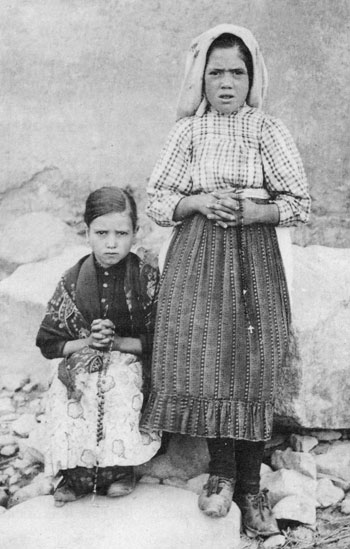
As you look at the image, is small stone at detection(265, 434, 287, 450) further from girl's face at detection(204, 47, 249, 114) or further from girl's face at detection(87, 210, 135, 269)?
girl's face at detection(204, 47, 249, 114)

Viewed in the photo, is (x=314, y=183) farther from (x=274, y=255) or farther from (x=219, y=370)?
(x=219, y=370)

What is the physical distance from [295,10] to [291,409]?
2.46 meters

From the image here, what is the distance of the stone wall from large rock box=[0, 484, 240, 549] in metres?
2.13

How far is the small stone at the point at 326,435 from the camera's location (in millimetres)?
3148

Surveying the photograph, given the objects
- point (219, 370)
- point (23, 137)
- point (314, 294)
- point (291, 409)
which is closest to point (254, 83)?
point (314, 294)

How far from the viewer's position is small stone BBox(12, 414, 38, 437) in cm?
337

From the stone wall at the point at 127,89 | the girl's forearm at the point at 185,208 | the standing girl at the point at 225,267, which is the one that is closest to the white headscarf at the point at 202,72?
the standing girl at the point at 225,267

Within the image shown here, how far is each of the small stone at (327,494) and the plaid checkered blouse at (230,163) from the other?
1103 mm

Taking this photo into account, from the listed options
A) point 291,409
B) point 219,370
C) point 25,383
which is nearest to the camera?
point 219,370

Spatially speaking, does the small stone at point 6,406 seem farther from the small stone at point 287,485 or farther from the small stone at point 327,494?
the small stone at point 327,494

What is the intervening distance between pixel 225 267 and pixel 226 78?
2.48 ft

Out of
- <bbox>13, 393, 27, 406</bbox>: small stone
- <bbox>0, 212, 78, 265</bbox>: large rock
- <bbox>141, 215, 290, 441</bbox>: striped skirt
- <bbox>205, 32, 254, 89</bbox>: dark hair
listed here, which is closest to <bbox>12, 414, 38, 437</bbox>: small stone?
<bbox>13, 393, 27, 406</bbox>: small stone

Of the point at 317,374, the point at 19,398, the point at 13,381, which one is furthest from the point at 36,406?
the point at 317,374

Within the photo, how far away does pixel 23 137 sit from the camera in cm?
434
